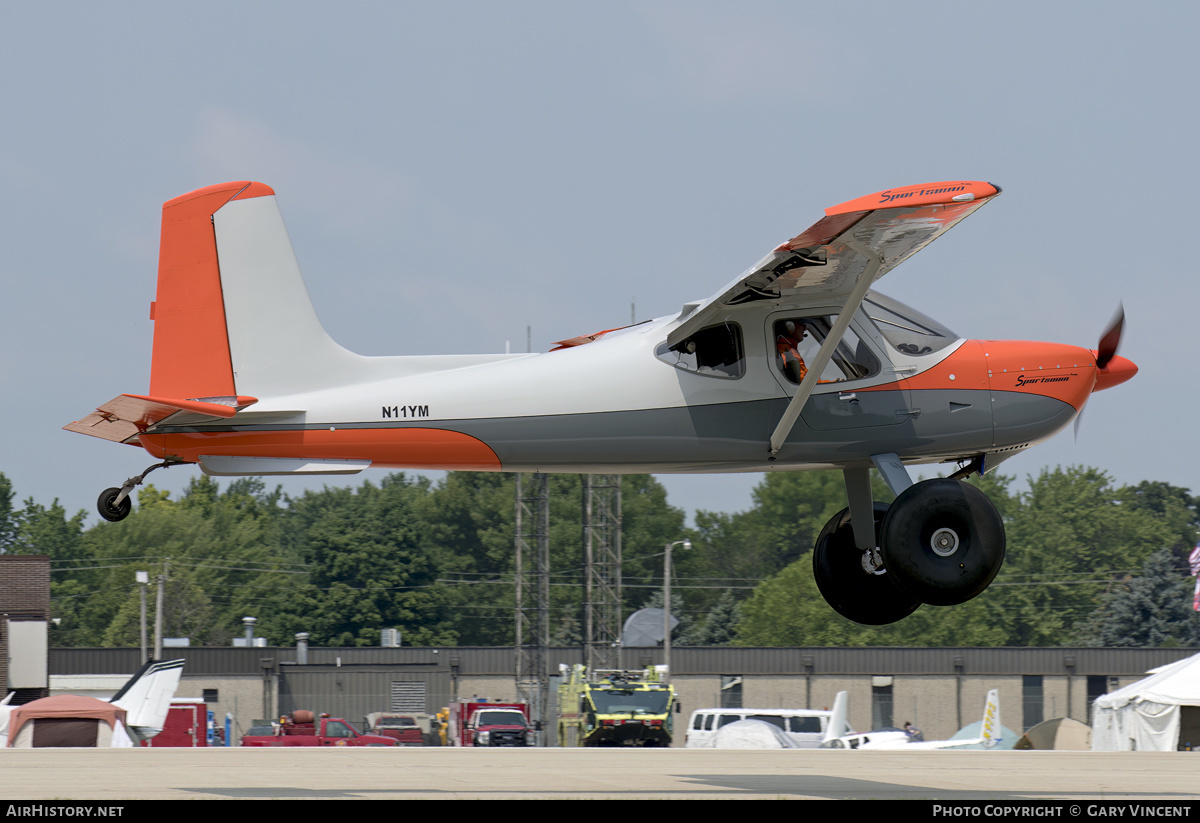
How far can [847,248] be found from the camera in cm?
1300

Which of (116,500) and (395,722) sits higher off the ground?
(116,500)

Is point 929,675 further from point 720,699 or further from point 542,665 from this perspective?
point 542,665

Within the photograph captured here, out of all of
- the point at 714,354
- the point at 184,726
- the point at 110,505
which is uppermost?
the point at 714,354

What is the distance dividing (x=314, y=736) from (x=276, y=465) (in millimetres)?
32538

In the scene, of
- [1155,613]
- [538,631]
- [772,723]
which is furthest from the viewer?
[1155,613]

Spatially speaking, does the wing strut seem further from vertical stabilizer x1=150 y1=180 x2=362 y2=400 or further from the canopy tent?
the canopy tent

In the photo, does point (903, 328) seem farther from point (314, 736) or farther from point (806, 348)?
point (314, 736)

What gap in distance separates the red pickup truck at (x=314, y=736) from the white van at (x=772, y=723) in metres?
11.3

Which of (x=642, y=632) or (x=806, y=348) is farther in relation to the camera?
(x=642, y=632)

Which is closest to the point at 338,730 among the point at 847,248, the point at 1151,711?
the point at 1151,711

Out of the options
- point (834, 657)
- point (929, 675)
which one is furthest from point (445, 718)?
point (929, 675)

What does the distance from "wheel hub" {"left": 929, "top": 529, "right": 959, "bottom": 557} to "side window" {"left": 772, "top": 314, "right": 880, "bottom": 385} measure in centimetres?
174

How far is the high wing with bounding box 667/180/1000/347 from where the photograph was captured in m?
11.7

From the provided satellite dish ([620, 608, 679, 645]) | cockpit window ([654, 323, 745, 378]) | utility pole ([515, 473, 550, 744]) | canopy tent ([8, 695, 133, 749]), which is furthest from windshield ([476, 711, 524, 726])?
cockpit window ([654, 323, 745, 378])
